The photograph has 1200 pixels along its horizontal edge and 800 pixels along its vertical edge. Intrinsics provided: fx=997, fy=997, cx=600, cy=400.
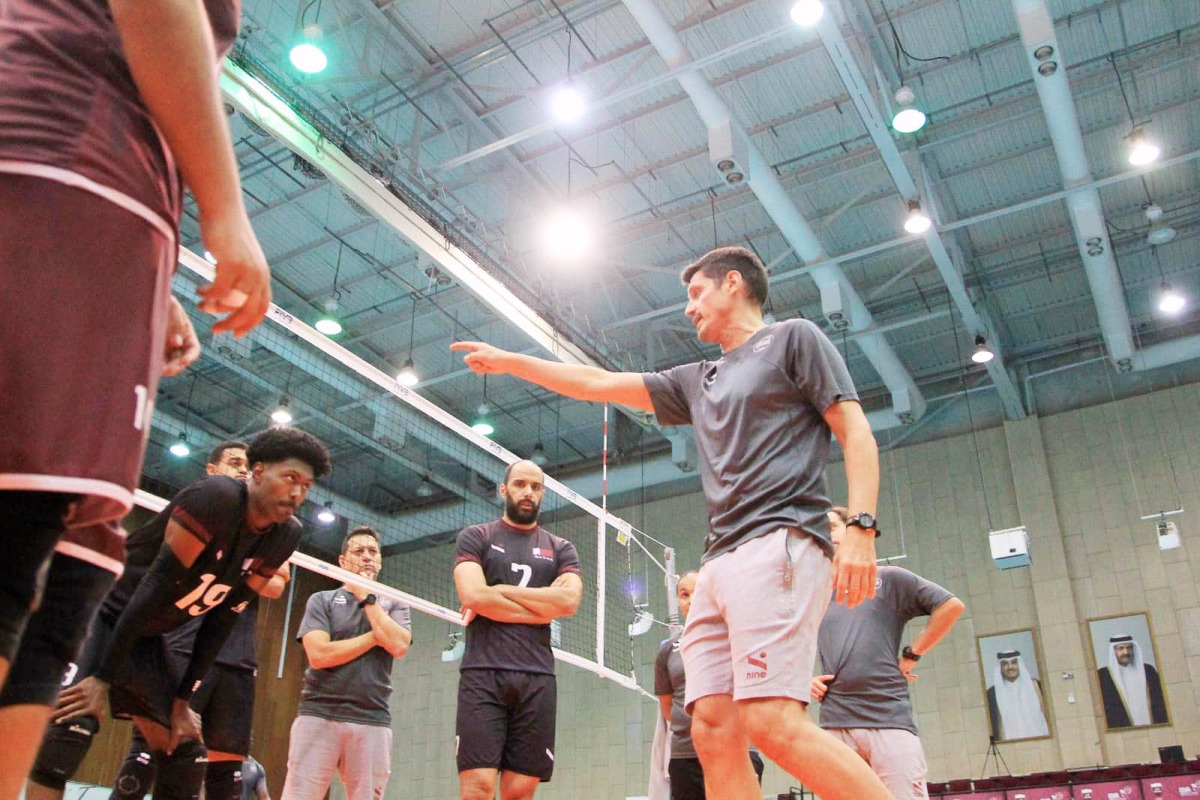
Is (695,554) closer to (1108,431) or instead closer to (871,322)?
(871,322)

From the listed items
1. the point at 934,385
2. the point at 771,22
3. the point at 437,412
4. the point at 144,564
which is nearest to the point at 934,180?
the point at 771,22

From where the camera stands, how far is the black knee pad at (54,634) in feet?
3.58

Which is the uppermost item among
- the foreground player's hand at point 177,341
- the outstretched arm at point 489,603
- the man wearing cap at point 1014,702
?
the man wearing cap at point 1014,702

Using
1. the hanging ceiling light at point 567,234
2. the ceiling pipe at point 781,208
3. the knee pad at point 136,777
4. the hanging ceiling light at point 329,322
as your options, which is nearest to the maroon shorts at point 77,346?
the knee pad at point 136,777

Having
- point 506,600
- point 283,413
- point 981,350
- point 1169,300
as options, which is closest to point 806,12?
point 506,600

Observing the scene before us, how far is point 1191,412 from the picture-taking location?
14.7m

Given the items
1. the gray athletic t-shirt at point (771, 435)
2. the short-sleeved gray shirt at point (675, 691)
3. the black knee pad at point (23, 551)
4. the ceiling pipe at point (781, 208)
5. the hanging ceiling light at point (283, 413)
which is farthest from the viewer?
the hanging ceiling light at point (283, 413)

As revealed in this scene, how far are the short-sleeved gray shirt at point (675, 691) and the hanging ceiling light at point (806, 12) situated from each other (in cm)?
526

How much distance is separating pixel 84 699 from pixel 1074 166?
11.1m

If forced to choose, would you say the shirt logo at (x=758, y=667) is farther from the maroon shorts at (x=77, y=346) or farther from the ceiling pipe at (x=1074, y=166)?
the ceiling pipe at (x=1074, y=166)

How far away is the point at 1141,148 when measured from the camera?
10680 mm

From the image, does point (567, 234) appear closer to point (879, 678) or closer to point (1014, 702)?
point (879, 678)

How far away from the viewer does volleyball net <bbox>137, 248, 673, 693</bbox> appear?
15.5 meters

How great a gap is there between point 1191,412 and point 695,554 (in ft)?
26.0
